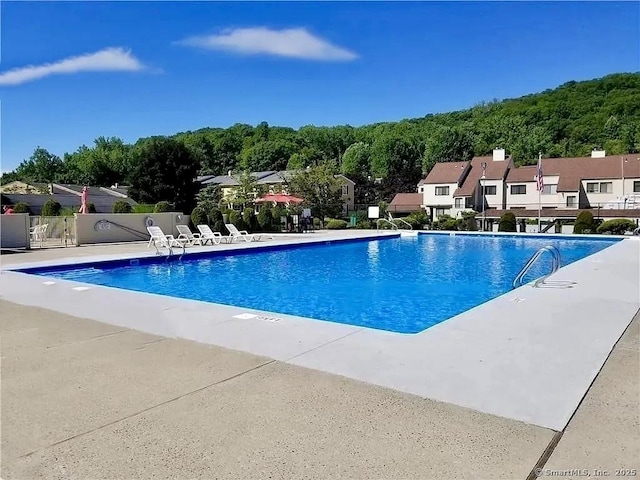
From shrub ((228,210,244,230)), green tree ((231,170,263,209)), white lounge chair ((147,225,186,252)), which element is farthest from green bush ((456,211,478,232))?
white lounge chair ((147,225,186,252))

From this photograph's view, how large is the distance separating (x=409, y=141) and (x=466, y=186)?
87.4ft

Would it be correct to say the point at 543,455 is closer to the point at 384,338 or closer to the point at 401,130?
the point at 384,338

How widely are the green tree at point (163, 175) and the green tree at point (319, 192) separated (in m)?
10.8

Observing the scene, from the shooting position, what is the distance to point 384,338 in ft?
16.5

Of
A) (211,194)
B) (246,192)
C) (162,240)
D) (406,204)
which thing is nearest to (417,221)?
(406,204)

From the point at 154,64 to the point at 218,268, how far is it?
13.8 metres

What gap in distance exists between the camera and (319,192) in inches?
1518

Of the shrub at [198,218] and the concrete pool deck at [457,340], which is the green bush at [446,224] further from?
the concrete pool deck at [457,340]

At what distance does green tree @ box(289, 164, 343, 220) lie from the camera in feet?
126

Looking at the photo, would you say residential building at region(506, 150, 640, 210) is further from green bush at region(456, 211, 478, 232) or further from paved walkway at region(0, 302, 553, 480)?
paved walkway at region(0, 302, 553, 480)

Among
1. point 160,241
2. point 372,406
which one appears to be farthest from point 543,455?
point 160,241

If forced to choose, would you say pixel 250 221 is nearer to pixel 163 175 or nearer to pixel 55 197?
pixel 163 175

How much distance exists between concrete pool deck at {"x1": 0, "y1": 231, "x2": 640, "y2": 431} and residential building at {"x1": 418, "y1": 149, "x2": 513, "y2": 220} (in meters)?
35.6

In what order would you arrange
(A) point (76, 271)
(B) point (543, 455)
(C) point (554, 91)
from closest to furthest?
(B) point (543, 455) < (A) point (76, 271) < (C) point (554, 91)
